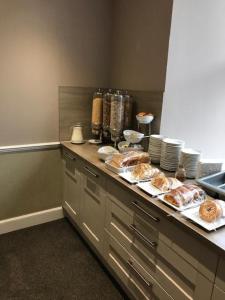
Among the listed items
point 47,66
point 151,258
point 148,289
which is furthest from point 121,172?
point 47,66

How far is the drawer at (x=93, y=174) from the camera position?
1.68m

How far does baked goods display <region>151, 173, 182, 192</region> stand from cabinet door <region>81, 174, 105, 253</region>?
0.46m

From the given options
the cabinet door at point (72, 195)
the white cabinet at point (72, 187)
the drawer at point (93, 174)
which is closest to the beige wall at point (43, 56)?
the white cabinet at point (72, 187)

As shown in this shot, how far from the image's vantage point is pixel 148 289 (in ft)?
4.40

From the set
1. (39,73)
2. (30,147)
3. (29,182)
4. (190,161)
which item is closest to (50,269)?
(29,182)

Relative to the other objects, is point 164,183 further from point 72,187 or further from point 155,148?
point 72,187

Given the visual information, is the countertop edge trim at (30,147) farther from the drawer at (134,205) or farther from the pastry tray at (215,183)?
the pastry tray at (215,183)

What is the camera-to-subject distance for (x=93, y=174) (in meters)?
1.77

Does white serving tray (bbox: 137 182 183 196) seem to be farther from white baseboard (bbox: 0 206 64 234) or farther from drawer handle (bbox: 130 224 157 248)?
white baseboard (bbox: 0 206 64 234)

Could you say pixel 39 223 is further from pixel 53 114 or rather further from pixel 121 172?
pixel 121 172

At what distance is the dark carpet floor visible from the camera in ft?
5.41

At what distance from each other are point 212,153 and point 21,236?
1881 millimetres

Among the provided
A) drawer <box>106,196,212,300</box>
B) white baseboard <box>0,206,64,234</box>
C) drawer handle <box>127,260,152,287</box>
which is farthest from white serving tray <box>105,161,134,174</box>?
white baseboard <box>0,206,64,234</box>

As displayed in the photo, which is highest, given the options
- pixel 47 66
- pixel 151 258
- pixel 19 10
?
pixel 19 10
